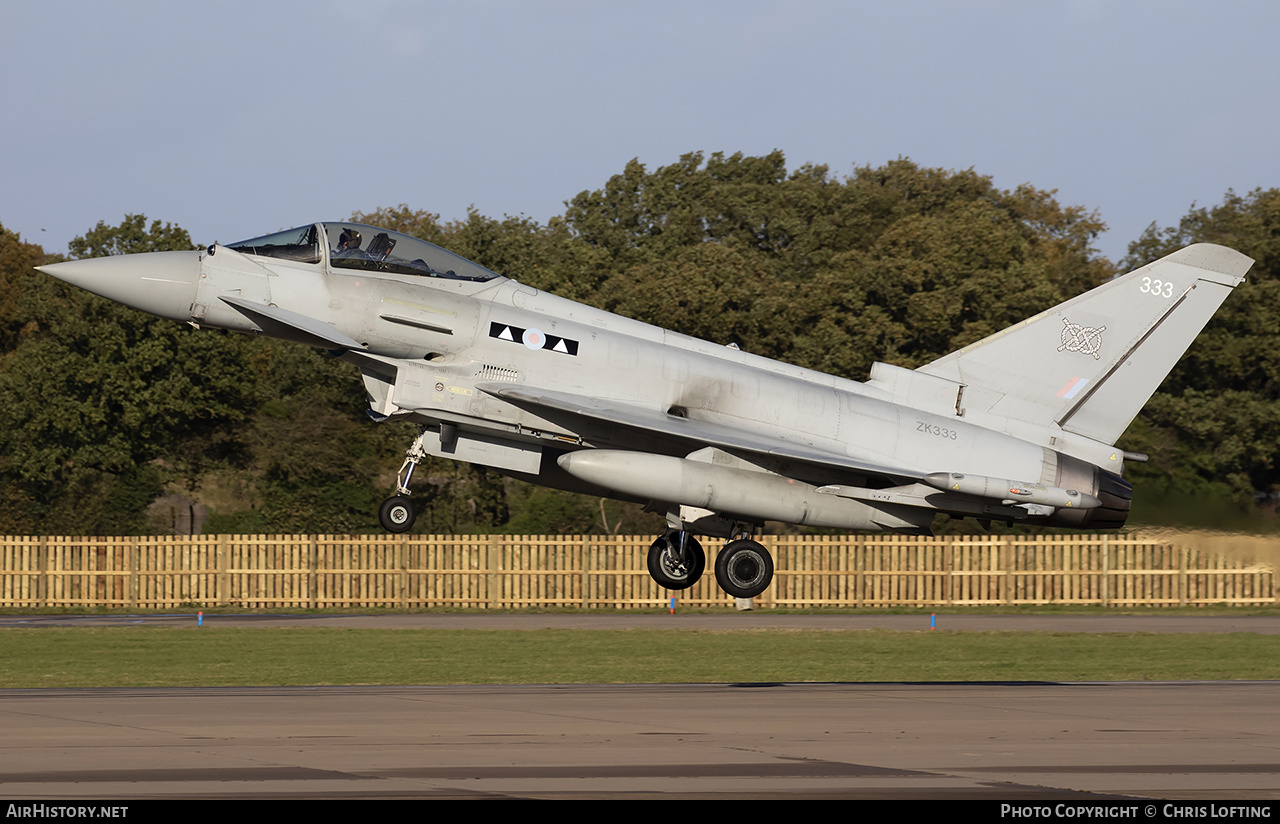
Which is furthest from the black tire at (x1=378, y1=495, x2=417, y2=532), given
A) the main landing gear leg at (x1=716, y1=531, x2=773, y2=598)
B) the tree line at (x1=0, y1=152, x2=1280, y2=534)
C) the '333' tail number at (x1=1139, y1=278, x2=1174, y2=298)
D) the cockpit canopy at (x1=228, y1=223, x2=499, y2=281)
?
the tree line at (x1=0, y1=152, x2=1280, y2=534)

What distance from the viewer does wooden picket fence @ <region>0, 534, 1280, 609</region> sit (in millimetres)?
46688

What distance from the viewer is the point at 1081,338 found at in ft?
72.0

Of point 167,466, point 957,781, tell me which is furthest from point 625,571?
point 957,781

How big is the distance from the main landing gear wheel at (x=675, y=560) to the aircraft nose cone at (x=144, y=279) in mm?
7372

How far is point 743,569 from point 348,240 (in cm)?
705

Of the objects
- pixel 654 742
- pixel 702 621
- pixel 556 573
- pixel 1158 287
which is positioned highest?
pixel 1158 287

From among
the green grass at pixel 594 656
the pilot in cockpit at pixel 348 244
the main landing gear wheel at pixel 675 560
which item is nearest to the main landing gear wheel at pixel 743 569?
the main landing gear wheel at pixel 675 560

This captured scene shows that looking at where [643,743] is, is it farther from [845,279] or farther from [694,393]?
[845,279]

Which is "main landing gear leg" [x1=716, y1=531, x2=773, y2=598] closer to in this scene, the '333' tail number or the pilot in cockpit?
the pilot in cockpit

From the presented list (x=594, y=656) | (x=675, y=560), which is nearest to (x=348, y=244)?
(x=675, y=560)

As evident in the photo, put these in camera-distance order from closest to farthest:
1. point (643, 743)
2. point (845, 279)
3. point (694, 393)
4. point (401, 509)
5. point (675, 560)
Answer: point (643, 743)
point (401, 509)
point (694, 393)
point (675, 560)
point (845, 279)

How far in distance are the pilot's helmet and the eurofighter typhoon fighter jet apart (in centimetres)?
3

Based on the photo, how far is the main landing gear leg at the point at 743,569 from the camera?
20531 mm

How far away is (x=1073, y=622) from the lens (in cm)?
4125
